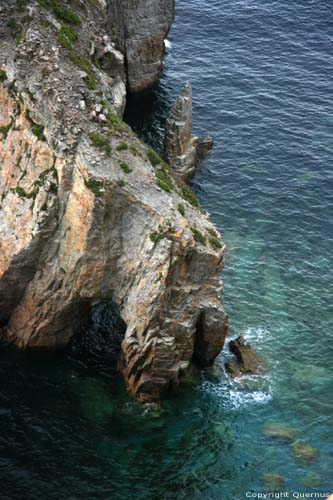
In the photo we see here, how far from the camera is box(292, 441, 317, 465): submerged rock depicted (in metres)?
41.9

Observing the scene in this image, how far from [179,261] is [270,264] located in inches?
666

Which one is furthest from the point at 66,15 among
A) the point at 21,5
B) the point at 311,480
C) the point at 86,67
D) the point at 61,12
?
the point at 311,480

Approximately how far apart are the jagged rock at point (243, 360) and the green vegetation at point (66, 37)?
22719 millimetres

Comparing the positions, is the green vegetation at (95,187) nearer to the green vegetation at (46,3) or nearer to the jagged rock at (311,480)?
the green vegetation at (46,3)

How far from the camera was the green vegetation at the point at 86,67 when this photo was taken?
149ft

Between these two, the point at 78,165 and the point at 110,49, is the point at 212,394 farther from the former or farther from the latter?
the point at 110,49

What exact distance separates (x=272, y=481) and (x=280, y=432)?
384 cm

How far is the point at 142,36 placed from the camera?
74.5m

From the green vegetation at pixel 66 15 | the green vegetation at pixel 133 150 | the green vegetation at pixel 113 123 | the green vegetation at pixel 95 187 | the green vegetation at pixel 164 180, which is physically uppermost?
the green vegetation at pixel 66 15

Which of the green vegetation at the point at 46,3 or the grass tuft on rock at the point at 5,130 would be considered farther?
the green vegetation at the point at 46,3

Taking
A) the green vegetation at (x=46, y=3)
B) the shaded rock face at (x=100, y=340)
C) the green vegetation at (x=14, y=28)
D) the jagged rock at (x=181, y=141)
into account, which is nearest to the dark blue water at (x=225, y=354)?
the shaded rock face at (x=100, y=340)

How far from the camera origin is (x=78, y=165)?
42.5 m

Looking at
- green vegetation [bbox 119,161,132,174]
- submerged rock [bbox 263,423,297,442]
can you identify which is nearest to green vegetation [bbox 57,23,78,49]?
green vegetation [bbox 119,161,132,174]

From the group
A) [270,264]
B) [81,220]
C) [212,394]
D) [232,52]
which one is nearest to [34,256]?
[81,220]
